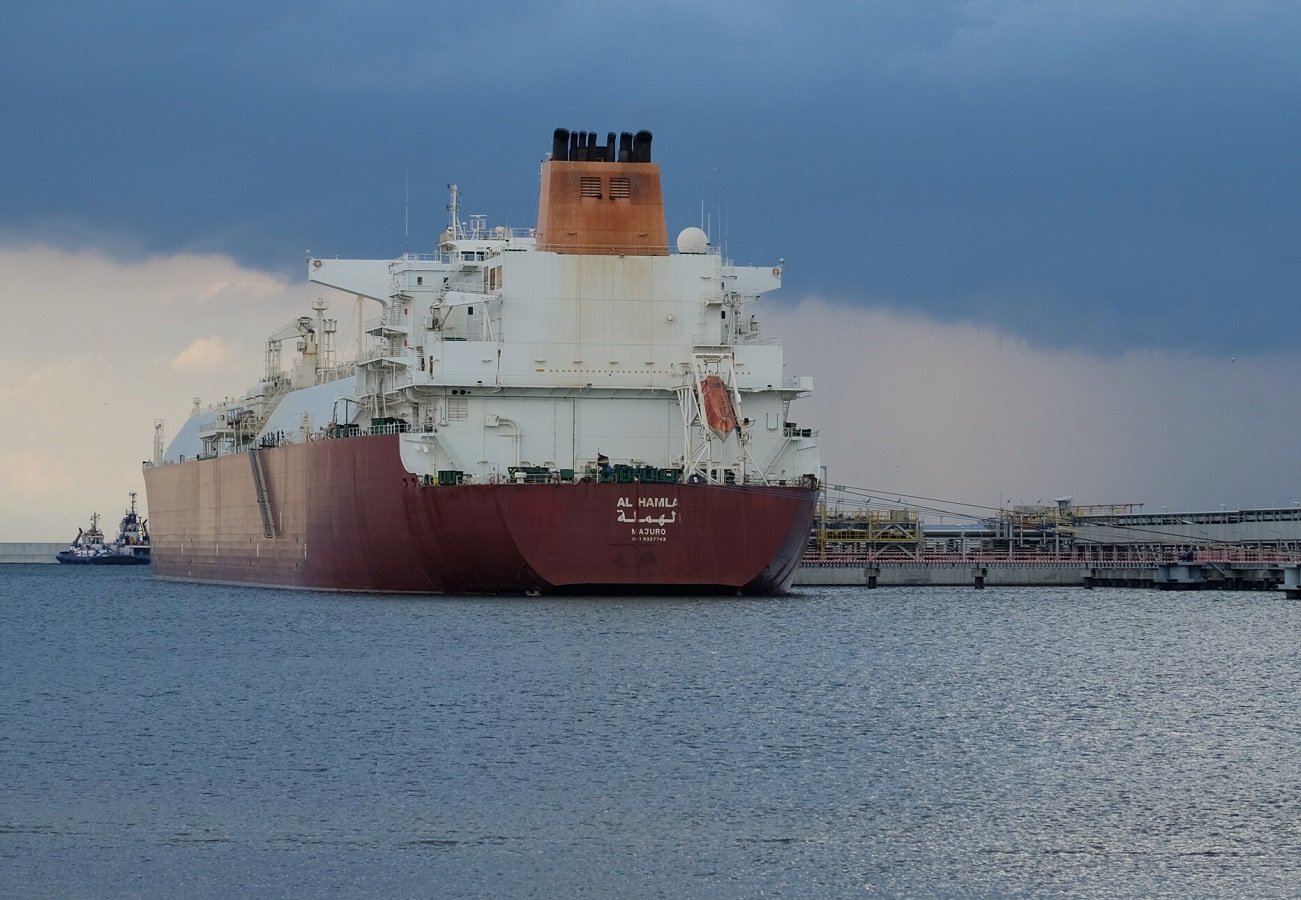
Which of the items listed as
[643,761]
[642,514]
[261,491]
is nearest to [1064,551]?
[261,491]

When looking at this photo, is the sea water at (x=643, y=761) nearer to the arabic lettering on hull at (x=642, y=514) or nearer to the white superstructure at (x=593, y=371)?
the arabic lettering on hull at (x=642, y=514)

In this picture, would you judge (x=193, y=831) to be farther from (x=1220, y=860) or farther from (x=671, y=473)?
(x=671, y=473)

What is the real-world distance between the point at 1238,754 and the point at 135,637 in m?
26.0

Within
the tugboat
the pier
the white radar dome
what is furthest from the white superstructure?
the tugboat

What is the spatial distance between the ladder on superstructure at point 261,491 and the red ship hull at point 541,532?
22.9ft

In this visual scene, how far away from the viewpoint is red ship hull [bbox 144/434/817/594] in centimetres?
4025

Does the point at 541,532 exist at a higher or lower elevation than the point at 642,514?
lower

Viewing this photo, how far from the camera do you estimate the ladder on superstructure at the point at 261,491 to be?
5762 centimetres

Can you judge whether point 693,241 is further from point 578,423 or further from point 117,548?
point 117,548

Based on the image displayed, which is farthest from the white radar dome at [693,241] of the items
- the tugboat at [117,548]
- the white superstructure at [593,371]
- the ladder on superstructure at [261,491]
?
the tugboat at [117,548]

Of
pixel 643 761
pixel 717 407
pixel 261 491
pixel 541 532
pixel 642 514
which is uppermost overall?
pixel 717 407

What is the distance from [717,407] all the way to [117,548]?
4280 inches

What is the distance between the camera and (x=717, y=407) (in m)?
42.0

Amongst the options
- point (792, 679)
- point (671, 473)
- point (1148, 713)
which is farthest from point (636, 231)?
point (1148, 713)
